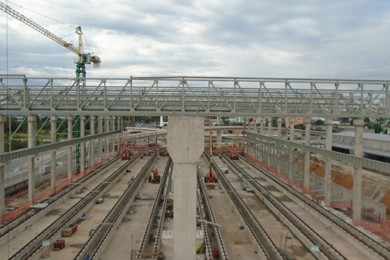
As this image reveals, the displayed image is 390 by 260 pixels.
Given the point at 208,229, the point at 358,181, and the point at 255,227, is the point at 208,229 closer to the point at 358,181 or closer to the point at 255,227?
the point at 255,227

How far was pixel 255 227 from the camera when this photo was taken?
22.6 m

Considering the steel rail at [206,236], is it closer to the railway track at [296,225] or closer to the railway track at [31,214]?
the railway track at [296,225]

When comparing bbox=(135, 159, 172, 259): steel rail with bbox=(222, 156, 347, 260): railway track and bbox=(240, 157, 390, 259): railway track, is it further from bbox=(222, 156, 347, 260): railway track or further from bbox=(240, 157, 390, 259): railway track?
bbox=(240, 157, 390, 259): railway track

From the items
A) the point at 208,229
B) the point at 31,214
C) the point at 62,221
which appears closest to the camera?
the point at 208,229

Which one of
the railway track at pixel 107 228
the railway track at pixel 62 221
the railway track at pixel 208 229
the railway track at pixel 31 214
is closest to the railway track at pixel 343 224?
the railway track at pixel 208 229

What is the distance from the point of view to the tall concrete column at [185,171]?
51.9ft

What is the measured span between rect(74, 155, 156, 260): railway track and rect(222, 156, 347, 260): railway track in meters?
10.2

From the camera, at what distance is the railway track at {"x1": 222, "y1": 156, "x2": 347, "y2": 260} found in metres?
18.5

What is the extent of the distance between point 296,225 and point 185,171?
400 inches

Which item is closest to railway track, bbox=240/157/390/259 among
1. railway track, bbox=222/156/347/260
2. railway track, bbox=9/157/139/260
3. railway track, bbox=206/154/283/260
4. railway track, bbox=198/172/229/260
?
railway track, bbox=222/156/347/260

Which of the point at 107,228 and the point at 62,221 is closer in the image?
the point at 107,228

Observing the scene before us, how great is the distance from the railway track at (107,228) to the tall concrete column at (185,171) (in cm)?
434

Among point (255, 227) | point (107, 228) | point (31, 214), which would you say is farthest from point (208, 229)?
point (31, 214)

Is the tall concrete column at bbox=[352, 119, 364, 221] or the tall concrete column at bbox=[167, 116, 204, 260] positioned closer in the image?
the tall concrete column at bbox=[167, 116, 204, 260]
